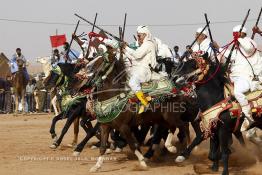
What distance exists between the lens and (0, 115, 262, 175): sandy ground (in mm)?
12359

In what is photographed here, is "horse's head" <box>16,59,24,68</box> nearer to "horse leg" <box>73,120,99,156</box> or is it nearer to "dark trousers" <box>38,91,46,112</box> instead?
"dark trousers" <box>38,91,46,112</box>

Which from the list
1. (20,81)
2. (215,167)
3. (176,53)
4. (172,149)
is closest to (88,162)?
(172,149)

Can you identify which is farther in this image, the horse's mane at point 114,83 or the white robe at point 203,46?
the white robe at point 203,46

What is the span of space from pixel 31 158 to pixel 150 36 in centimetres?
392

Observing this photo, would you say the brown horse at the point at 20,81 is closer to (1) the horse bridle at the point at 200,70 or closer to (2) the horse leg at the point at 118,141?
(2) the horse leg at the point at 118,141

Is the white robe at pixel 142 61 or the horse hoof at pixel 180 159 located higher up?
the white robe at pixel 142 61

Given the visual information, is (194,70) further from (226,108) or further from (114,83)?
(114,83)

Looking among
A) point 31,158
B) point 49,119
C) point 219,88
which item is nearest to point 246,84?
point 219,88

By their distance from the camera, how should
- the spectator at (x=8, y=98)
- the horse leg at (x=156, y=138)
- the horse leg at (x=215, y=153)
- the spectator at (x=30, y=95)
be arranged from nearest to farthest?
the horse leg at (x=215, y=153) → the horse leg at (x=156, y=138) → the spectator at (x=30, y=95) → the spectator at (x=8, y=98)

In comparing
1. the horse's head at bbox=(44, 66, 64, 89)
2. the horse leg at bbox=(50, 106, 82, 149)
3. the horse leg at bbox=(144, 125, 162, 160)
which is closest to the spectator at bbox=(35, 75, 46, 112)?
the horse's head at bbox=(44, 66, 64, 89)

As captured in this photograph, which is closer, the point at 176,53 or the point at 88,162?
the point at 88,162

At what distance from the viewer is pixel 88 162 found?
13.8m

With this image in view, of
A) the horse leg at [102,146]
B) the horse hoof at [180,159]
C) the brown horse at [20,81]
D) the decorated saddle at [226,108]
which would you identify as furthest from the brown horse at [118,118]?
the brown horse at [20,81]

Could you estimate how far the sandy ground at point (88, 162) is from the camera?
1236 centimetres
